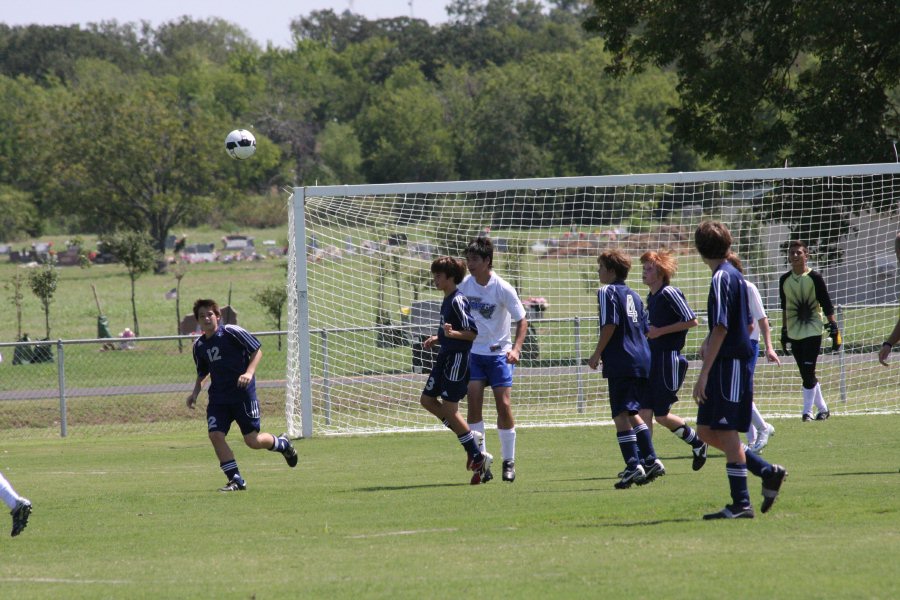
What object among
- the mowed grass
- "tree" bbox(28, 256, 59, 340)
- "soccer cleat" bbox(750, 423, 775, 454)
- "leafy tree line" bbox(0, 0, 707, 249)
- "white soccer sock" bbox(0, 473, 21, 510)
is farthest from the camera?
"leafy tree line" bbox(0, 0, 707, 249)

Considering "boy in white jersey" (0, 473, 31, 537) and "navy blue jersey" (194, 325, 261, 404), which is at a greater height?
"navy blue jersey" (194, 325, 261, 404)

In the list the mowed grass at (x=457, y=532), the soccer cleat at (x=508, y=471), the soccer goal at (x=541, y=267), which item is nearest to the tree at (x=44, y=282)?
the soccer goal at (x=541, y=267)

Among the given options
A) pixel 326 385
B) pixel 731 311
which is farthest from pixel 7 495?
pixel 326 385

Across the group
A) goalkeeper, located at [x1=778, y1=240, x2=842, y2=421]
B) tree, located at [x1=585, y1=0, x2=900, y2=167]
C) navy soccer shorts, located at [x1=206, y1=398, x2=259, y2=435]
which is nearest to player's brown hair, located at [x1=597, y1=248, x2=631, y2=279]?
navy soccer shorts, located at [x1=206, y1=398, x2=259, y2=435]

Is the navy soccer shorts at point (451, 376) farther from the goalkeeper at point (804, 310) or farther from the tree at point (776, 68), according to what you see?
the tree at point (776, 68)

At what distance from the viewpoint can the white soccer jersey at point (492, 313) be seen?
34.1ft

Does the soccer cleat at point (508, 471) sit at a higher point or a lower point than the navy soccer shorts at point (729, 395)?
lower

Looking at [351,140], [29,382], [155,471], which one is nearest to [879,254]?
[155,471]

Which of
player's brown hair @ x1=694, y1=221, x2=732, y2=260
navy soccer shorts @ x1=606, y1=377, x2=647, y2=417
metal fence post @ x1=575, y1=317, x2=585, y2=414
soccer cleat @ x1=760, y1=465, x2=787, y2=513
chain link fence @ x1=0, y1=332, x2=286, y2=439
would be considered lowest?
chain link fence @ x1=0, y1=332, x2=286, y2=439

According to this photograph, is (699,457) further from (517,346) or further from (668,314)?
(517,346)

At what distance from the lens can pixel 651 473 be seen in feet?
31.5

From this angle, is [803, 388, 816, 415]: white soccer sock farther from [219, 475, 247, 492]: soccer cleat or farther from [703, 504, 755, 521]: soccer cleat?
[703, 504, 755, 521]: soccer cleat

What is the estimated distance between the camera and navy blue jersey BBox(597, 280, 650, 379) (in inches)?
377

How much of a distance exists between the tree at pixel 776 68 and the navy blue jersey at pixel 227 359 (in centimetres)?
1573
